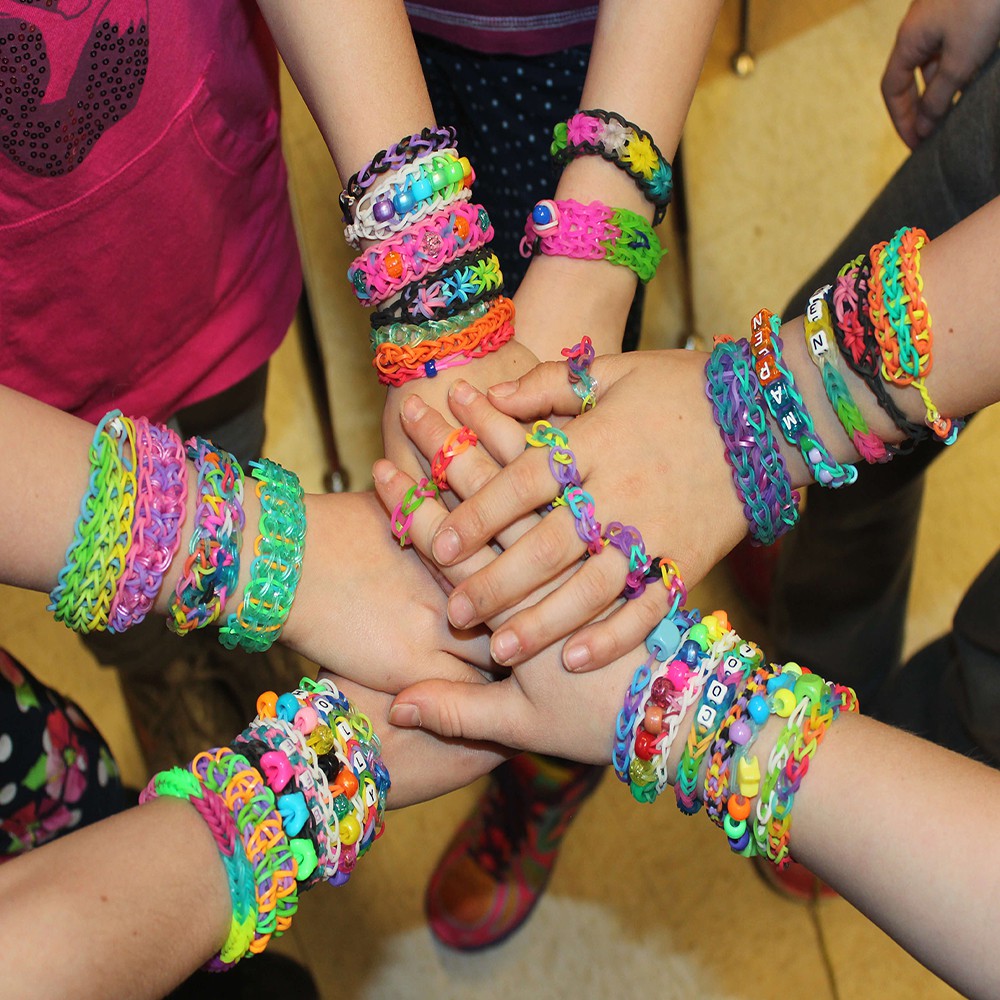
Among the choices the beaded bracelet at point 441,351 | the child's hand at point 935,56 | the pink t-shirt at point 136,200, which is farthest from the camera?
the child's hand at point 935,56

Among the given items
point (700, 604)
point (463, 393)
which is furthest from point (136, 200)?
point (700, 604)

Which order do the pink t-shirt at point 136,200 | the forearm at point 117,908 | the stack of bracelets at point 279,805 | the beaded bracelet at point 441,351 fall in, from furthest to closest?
the beaded bracelet at point 441,351
the pink t-shirt at point 136,200
the stack of bracelets at point 279,805
the forearm at point 117,908

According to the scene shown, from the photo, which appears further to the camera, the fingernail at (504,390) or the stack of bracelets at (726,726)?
the fingernail at (504,390)

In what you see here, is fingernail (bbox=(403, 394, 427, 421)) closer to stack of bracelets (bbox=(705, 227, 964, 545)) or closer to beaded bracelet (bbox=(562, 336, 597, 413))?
beaded bracelet (bbox=(562, 336, 597, 413))

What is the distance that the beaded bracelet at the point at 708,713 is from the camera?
31.4 inches

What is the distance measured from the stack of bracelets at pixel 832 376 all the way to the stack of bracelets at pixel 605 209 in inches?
6.3

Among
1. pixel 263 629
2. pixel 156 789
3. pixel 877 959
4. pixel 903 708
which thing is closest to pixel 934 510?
pixel 903 708

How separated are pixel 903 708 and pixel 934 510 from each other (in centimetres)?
55

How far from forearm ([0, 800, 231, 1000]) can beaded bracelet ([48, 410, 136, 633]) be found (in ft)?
0.50

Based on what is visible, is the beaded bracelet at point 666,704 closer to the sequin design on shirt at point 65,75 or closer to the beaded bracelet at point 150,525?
the beaded bracelet at point 150,525

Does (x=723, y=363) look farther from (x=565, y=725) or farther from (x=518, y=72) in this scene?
(x=518, y=72)

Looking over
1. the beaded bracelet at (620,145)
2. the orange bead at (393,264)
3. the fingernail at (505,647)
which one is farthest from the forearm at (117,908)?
the beaded bracelet at (620,145)

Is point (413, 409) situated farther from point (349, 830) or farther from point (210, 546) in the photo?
point (349, 830)

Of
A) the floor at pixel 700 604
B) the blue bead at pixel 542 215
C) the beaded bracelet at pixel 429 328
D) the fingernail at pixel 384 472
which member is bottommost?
the floor at pixel 700 604
